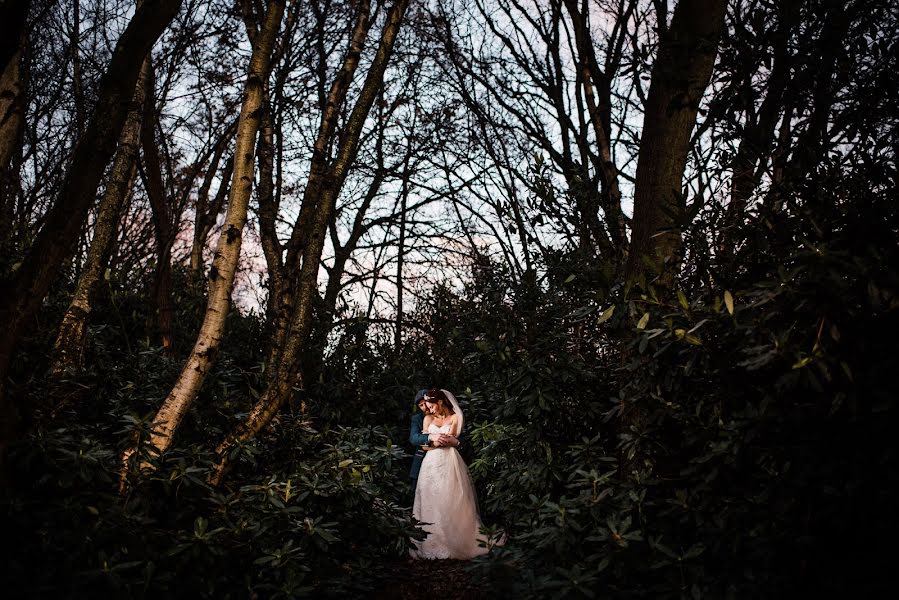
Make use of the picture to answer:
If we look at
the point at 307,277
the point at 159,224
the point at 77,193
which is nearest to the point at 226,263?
the point at 307,277

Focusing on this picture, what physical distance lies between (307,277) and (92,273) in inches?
61.3

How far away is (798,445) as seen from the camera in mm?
2988

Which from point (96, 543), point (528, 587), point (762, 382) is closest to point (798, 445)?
point (762, 382)

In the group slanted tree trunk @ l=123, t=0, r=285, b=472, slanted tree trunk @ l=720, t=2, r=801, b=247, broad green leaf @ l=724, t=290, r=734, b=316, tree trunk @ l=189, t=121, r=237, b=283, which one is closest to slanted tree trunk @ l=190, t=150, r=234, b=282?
tree trunk @ l=189, t=121, r=237, b=283

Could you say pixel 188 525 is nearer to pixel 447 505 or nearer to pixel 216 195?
pixel 447 505

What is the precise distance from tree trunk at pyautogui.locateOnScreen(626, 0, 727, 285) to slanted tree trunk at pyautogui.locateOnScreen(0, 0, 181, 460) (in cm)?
290

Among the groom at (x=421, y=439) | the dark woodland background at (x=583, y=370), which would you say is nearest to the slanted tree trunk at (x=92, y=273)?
the dark woodland background at (x=583, y=370)

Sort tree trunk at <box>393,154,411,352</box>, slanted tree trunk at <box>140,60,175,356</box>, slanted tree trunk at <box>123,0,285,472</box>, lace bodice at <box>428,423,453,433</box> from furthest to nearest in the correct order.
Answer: tree trunk at <box>393,154,411,352</box> < lace bodice at <box>428,423,453,433</box> < slanted tree trunk at <box>140,60,175,356</box> < slanted tree trunk at <box>123,0,285,472</box>

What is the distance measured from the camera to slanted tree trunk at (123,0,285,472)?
4398 mm

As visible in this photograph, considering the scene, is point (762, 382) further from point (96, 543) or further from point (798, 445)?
point (96, 543)

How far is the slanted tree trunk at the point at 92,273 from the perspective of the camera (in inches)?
175

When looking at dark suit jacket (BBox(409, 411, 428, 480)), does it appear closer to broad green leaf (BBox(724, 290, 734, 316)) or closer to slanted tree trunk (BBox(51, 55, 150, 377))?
slanted tree trunk (BBox(51, 55, 150, 377))

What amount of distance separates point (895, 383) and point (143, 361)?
5.63 meters

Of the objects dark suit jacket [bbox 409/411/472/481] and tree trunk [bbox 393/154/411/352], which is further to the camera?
tree trunk [bbox 393/154/411/352]
